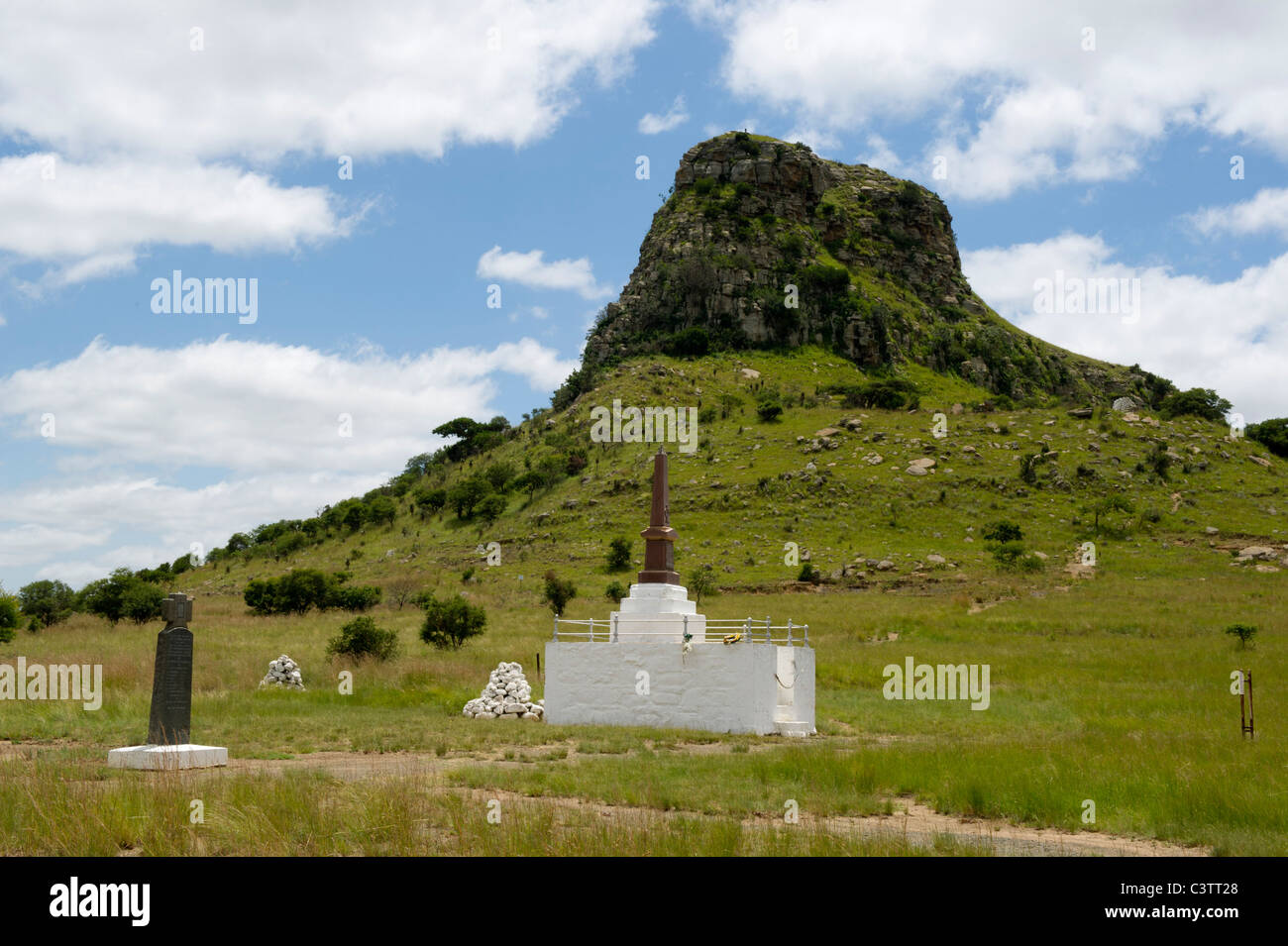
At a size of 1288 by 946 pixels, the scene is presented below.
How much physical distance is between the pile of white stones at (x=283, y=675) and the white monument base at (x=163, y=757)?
12647mm

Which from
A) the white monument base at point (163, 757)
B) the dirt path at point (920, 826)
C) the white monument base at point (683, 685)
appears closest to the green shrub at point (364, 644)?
the white monument base at point (683, 685)

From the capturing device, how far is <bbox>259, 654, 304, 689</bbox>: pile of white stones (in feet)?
89.4

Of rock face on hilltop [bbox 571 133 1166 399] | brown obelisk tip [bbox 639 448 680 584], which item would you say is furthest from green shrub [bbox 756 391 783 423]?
brown obelisk tip [bbox 639 448 680 584]

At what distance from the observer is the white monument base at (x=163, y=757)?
45.8 ft

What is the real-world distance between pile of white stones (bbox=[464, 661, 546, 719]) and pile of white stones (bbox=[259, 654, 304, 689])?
5.69m

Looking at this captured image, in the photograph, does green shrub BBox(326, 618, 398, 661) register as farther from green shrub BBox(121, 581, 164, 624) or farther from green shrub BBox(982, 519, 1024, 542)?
green shrub BBox(982, 519, 1024, 542)

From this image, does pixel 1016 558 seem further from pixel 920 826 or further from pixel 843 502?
pixel 920 826

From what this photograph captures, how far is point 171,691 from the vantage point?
597 inches

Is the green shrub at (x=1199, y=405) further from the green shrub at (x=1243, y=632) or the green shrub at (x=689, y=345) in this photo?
the green shrub at (x=1243, y=632)

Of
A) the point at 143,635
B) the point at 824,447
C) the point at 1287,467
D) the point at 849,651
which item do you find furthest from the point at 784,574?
the point at 1287,467

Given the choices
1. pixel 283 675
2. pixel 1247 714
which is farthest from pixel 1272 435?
pixel 283 675

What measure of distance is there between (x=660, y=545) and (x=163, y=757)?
43.5ft

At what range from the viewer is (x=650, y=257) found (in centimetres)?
11831

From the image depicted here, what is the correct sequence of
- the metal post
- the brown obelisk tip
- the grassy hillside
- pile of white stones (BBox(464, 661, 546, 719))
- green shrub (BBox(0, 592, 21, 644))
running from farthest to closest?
1. the grassy hillside
2. green shrub (BBox(0, 592, 21, 644))
3. the brown obelisk tip
4. pile of white stones (BBox(464, 661, 546, 719))
5. the metal post
